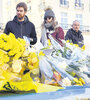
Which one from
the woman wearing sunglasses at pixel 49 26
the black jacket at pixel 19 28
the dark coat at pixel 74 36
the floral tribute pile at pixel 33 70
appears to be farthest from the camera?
the dark coat at pixel 74 36

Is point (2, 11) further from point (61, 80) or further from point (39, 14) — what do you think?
point (61, 80)

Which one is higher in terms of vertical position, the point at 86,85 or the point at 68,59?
the point at 68,59

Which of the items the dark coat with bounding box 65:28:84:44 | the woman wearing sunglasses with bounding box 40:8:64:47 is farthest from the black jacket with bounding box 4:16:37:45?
the dark coat with bounding box 65:28:84:44

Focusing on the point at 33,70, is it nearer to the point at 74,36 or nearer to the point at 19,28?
the point at 19,28

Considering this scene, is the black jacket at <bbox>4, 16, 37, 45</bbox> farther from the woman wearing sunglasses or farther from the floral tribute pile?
the floral tribute pile

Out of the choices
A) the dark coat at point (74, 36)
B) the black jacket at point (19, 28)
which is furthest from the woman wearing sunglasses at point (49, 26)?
the dark coat at point (74, 36)

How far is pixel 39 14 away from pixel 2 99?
22.6 metres

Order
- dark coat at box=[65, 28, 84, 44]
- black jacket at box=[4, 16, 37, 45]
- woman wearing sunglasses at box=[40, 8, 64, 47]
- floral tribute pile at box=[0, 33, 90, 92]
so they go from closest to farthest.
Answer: floral tribute pile at box=[0, 33, 90, 92]
black jacket at box=[4, 16, 37, 45]
woman wearing sunglasses at box=[40, 8, 64, 47]
dark coat at box=[65, 28, 84, 44]

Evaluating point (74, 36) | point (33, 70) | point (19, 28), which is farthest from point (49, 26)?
point (33, 70)

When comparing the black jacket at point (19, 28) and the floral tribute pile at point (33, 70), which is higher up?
the black jacket at point (19, 28)

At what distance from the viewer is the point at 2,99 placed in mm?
1183

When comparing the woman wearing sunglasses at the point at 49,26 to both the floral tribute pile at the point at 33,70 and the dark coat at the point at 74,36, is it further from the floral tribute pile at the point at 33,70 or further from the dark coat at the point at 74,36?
the floral tribute pile at the point at 33,70

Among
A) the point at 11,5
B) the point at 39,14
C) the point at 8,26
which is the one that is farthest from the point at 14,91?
the point at 11,5

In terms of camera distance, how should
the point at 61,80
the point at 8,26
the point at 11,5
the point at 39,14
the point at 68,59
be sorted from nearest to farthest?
the point at 61,80 < the point at 68,59 < the point at 8,26 < the point at 39,14 < the point at 11,5
